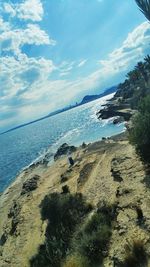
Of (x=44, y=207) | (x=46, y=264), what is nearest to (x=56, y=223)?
(x=44, y=207)

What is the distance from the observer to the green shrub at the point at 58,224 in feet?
48.3

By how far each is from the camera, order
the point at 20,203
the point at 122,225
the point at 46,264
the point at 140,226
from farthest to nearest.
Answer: the point at 20,203 → the point at 46,264 → the point at 122,225 → the point at 140,226

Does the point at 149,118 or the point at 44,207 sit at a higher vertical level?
the point at 149,118

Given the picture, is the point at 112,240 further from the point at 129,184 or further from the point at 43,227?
the point at 43,227

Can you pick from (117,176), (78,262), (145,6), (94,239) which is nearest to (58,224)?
(117,176)

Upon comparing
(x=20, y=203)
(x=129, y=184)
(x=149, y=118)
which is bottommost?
→ (x=20, y=203)

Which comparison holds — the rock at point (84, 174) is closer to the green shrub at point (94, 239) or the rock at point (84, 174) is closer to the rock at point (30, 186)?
the rock at point (30, 186)

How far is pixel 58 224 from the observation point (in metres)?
18.7

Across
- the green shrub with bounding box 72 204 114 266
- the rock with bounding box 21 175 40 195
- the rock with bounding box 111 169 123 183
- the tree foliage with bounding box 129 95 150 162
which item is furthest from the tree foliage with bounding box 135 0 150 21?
the rock with bounding box 21 175 40 195

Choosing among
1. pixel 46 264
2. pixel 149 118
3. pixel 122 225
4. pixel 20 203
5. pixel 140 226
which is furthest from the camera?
pixel 20 203

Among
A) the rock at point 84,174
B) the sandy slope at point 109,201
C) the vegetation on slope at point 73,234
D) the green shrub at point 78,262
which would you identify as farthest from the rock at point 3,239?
the green shrub at point 78,262

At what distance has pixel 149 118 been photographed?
19.7m

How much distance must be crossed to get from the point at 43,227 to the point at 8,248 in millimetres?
2756

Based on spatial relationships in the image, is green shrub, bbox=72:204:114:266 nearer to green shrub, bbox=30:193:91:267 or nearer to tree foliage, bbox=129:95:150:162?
green shrub, bbox=30:193:91:267
